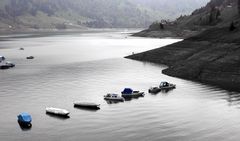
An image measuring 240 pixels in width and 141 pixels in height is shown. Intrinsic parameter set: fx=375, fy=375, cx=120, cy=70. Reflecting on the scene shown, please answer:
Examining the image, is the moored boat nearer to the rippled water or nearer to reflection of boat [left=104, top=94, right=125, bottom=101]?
reflection of boat [left=104, top=94, right=125, bottom=101]

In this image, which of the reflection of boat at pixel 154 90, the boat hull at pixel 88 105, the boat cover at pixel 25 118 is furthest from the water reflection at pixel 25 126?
the reflection of boat at pixel 154 90

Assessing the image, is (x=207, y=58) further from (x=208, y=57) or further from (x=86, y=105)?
(x=86, y=105)

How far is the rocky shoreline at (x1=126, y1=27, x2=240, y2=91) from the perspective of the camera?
129 m

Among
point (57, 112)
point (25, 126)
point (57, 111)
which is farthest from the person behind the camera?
point (57, 111)

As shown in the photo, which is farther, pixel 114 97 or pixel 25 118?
pixel 114 97

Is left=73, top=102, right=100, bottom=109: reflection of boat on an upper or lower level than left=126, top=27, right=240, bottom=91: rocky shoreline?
lower

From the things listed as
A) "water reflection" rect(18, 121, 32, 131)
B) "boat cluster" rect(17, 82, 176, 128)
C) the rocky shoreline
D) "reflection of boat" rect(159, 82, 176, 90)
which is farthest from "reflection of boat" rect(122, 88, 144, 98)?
"water reflection" rect(18, 121, 32, 131)

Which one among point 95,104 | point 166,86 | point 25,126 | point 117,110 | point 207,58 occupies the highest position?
point 207,58

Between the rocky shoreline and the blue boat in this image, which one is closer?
the blue boat

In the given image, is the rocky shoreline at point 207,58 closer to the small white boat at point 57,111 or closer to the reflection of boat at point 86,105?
the reflection of boat at point 86,105

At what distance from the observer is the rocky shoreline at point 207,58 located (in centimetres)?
12938

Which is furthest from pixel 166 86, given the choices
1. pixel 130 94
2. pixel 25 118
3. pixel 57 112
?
pixel 25 118

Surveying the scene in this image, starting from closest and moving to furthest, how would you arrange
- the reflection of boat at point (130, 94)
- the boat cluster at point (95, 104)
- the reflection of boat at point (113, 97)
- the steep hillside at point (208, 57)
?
the boat cluster at point (95, 104) < the reflection of boat at point (113, 97) < the reflection of boat at point (130, 94) < the steep hillside at point (208, 57)

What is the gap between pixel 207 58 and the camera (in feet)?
478
